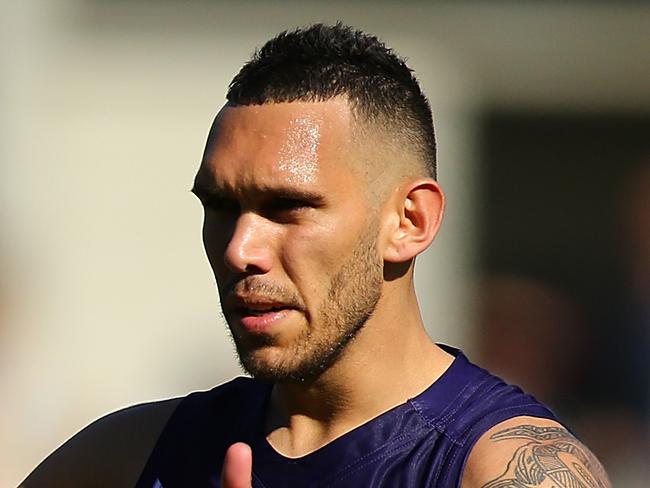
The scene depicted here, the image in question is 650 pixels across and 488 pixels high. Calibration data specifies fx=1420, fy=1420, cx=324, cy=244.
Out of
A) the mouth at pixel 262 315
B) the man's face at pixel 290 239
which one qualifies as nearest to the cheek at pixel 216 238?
the man's face at pixel 290 239

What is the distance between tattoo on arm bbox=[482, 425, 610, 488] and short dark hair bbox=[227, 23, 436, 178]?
2.04 feet

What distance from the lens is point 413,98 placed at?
9.67 feet

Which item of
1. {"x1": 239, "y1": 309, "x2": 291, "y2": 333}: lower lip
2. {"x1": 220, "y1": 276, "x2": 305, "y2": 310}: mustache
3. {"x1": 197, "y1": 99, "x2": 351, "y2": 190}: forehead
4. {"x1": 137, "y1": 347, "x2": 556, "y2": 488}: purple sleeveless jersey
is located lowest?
{"x1": 137, "y1": 347, "x2": 556, "y2": 488}: purple sleeveless jersey

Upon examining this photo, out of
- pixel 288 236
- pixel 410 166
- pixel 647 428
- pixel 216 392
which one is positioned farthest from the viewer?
pixel 647 428

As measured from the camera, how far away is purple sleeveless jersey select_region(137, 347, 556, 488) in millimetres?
2637

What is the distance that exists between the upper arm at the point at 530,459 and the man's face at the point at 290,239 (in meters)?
0.38

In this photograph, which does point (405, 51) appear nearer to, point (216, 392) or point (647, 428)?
point (647, 428)

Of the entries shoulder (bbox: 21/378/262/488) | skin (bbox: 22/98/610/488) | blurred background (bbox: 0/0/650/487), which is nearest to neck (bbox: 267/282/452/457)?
skin (bbox: 22/98/610/488)

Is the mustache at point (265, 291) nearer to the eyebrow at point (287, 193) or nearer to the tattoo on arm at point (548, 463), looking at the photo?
the eyebrow at point (287, 193)

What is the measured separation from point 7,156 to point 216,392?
112 inches

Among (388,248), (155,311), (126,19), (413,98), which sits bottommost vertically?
(155,311)

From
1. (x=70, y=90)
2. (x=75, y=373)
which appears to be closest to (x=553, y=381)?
(x=75, y=373)

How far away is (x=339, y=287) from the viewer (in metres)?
2.73

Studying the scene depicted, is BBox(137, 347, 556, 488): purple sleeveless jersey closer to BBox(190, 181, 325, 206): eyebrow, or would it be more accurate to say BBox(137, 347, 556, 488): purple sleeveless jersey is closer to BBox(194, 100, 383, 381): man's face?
BBox(194, 100, 383, 381): man's face
